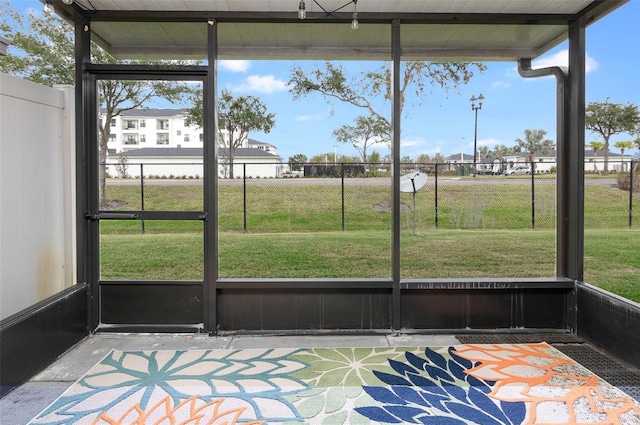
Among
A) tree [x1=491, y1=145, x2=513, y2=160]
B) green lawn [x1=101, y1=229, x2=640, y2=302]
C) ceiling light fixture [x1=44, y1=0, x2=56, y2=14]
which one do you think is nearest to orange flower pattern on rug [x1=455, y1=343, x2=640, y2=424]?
green lawn [x1=101, y1=229, x2=640, y2=302]

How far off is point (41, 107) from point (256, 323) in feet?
6.51

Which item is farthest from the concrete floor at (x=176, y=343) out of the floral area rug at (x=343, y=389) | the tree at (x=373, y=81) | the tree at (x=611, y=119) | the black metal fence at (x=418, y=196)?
the tree at (x=611, y=119)

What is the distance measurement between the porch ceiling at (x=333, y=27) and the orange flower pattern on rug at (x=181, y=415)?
7.86 ft

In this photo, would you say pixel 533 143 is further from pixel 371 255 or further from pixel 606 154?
pixel 371 255

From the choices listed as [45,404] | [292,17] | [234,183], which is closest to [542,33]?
[292,17]

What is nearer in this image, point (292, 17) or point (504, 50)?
point (292, 17)

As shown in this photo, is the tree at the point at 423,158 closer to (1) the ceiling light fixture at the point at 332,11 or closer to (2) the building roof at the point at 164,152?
(1) the ceiling light fixture at the point at 332,11

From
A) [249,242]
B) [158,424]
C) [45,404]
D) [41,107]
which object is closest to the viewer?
[158,424]

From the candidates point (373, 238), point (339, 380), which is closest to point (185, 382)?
point (339, 380)

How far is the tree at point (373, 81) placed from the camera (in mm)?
3580

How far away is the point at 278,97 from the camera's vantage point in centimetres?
395

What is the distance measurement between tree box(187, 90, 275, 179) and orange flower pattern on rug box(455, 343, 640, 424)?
7.34ft

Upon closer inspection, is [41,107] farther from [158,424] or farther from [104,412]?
[158,424]

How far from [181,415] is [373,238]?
2693mm
